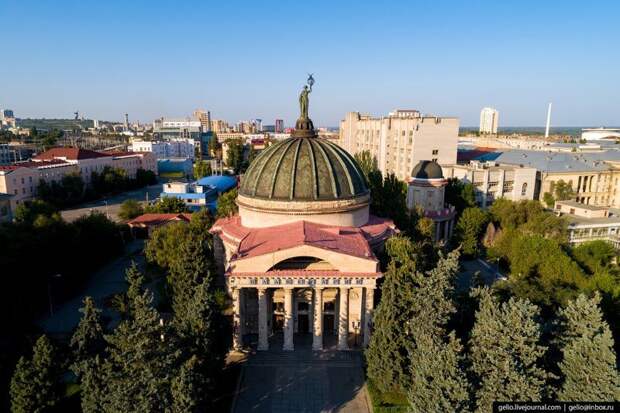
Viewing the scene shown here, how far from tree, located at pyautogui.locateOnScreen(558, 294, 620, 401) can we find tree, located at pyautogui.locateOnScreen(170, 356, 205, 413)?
19.6 metres

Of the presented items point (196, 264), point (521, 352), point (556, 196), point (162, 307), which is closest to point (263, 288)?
point (196, 264)

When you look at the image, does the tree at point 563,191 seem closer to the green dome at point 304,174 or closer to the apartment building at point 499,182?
the apartment building at point 499,182

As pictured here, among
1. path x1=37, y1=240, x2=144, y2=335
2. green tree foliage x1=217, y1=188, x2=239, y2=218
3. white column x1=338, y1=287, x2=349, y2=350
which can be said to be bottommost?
path x1=37, y1=240, x2=144, y2=335

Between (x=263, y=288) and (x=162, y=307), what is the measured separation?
13.5 metres

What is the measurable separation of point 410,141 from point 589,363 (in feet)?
201

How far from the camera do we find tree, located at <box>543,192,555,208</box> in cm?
6836

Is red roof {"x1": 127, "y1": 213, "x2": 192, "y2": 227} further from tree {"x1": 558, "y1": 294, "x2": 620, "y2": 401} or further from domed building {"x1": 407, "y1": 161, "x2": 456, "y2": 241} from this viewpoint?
tree {"x1": 558, "y1": 294, "x2": 620, "y2": 401}

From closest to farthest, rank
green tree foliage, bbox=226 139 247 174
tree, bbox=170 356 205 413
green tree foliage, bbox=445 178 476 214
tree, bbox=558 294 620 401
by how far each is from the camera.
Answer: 1. tree, bbox=170 356 205 413
2. tree, bbox=558 294 620 401
3. green tree foliage, bbox=445 178 476 214
4. green tree foliage, bbox=226 139 247 174

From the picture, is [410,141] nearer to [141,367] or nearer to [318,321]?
[318,321]

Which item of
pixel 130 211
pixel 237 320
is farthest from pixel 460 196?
pixel 130 211

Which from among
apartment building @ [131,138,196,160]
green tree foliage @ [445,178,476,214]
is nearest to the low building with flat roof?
green tree foliage @ [445,178,476,214]

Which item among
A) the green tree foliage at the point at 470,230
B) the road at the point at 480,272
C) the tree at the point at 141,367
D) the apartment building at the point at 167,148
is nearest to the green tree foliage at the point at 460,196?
the green tree foliage at the point at 470,230

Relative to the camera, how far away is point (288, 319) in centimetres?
2955

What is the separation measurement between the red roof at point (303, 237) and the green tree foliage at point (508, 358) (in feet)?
31.3
